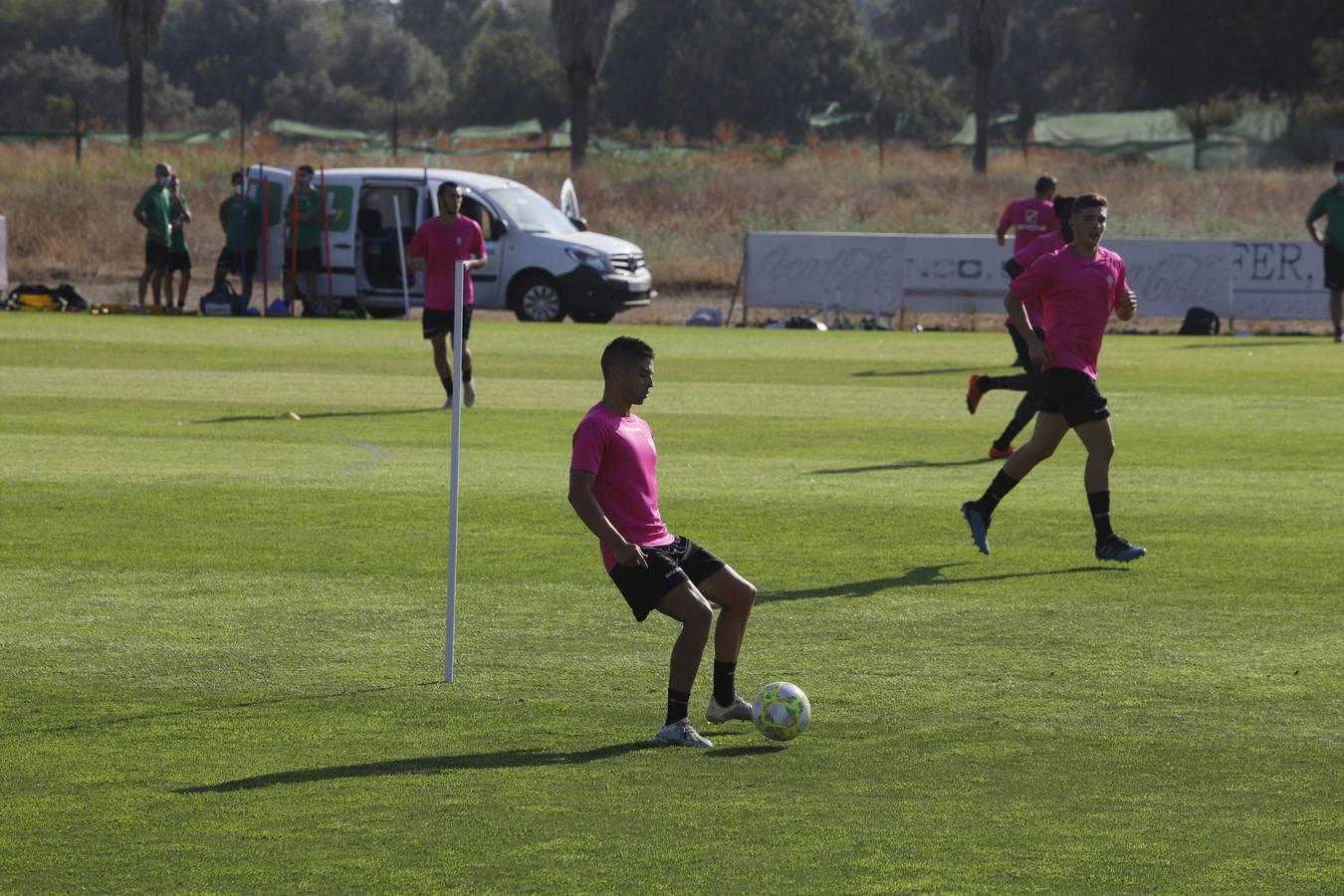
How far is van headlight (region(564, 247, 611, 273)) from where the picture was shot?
30.8 metres

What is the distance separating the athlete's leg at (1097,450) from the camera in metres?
10.5

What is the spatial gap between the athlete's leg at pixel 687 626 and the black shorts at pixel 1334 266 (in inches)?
793

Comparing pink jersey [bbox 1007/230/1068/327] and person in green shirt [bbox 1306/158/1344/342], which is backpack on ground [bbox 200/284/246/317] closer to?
person in green shirt [bbox 1306/158/1344/342]

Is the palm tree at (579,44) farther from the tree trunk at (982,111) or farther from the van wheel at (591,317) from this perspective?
the van wheel at (591,317)

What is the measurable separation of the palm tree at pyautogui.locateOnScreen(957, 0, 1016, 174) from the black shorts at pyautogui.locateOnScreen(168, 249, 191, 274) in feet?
67.3

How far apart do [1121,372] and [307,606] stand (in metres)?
15.0

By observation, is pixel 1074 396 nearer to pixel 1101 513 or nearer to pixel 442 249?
pixel 1101 513

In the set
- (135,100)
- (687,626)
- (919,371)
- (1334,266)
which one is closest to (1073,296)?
(687,626)

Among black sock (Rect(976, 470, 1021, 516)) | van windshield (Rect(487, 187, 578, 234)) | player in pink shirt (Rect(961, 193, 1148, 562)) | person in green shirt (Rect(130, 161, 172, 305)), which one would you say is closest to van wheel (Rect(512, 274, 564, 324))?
van windshield (Rect(487, 187, 578, 234))

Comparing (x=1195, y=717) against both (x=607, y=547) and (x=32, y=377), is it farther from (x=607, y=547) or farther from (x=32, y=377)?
(x=32, y=377)

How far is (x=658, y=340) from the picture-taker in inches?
1086

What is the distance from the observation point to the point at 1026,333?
34.1 ft

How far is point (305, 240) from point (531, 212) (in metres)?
3.37

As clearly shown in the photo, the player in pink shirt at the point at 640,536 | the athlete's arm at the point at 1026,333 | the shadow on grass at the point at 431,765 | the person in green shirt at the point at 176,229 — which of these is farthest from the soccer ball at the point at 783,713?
the person in green shirt at the point at 176,229
